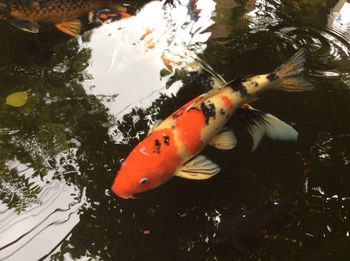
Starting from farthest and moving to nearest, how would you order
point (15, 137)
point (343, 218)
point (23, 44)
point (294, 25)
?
point (294, 25) < point (23, 44) < point (15, 137) < point (343, 218)

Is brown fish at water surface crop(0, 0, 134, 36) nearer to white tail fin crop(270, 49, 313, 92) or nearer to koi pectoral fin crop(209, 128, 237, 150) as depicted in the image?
koi pectoral fin crop(209, 128, 237, 150)

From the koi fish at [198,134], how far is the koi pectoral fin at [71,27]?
4.37 ft

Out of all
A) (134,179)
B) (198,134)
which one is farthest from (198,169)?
(134,179)

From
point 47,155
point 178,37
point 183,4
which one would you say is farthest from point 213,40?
point 47,155

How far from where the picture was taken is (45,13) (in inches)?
128

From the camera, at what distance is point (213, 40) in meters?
3.47

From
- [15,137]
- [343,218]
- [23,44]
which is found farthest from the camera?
[23,44]

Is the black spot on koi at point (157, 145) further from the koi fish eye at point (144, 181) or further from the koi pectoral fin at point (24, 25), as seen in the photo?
the koi pectoral fin at point (24, 25)

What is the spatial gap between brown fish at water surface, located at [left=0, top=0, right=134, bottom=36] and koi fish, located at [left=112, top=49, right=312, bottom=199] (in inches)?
56.0

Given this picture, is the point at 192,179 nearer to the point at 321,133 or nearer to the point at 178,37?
the point at 321,133

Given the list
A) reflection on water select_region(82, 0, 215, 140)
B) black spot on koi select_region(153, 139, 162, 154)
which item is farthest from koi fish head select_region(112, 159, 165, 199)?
reflection on water select_region(82, 0, 215, 140)

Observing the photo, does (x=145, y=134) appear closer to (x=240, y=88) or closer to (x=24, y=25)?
(x=240, y=88)

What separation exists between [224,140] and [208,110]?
9.3 inches

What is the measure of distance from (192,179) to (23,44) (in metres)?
1.89
